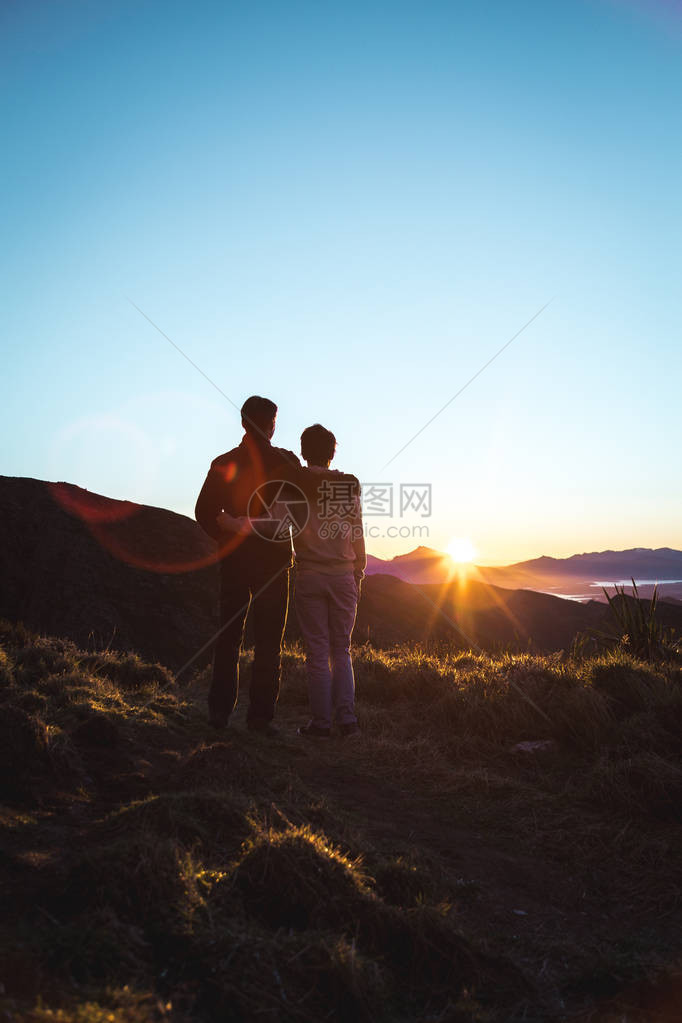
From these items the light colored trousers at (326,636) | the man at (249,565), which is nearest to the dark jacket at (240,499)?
the man at (249,565)

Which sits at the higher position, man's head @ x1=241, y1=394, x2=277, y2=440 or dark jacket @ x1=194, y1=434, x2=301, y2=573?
man's head @ x1=241, y1=394, x2=277, y2=440

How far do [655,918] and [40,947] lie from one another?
7.33 feet

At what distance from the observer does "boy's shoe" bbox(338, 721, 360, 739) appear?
16.6 feet

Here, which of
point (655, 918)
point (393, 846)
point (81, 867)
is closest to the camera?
point (81, 867)

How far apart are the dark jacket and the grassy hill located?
1.24 metres

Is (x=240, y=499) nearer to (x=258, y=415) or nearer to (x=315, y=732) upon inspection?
(x=258, y=415)

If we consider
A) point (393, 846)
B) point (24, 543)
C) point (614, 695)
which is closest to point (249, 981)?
point (393, 846)

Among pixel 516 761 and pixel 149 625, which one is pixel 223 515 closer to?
pixel 516 761

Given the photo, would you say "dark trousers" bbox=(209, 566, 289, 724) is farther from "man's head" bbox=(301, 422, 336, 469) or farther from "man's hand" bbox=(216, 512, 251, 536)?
"man's head" bbox=(301, 422, 336, 469)

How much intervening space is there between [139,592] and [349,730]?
918 cm

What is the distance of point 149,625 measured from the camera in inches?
498

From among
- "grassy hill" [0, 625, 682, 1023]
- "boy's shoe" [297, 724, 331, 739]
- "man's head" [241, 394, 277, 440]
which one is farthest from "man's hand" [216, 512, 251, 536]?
"boy's shoe" [297, 724, 331, 739]

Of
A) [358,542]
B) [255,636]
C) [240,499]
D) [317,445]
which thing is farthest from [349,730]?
[317,445]

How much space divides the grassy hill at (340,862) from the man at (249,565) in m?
0.33
